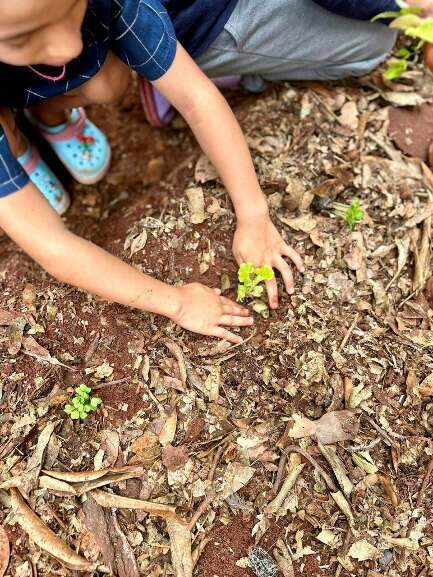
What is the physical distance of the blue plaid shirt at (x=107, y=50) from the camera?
68.9 inches

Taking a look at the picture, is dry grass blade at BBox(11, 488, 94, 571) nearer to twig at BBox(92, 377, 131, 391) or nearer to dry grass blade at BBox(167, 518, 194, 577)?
dry grass blade at BBox(167, 518, 194, 577)

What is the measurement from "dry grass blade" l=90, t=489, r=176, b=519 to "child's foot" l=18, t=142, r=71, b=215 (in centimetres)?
120

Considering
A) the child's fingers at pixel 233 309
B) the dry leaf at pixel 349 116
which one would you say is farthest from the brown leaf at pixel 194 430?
the dry leaf at pixel 349 116

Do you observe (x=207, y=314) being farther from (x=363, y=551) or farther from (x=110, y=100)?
(x=110, y=100)

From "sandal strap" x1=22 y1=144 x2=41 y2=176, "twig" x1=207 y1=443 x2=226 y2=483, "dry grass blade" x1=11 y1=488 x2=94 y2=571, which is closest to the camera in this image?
"dry grass blade" x1=11 y1=488 x2=94 y2=571

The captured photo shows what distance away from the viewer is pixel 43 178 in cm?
242

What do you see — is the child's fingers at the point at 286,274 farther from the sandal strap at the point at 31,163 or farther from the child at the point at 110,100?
the sandal strap at the point at 31,163

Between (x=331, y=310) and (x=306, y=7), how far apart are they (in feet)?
3.86

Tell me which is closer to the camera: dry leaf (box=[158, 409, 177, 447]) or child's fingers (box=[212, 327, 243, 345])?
→ dry leaf (box=[158, 409, 177, 447])

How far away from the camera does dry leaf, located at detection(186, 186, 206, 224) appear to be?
217 centimetres

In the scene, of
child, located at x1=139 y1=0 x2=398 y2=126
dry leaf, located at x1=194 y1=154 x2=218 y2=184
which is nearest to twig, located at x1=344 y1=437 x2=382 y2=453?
dry leaf, located at x1=194 y1=154 x2=218 y2=184

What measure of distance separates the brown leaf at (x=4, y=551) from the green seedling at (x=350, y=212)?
1512 millimetres

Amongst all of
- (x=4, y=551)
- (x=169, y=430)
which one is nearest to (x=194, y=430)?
(x=169, y=430)

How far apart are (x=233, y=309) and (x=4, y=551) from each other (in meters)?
0.98
